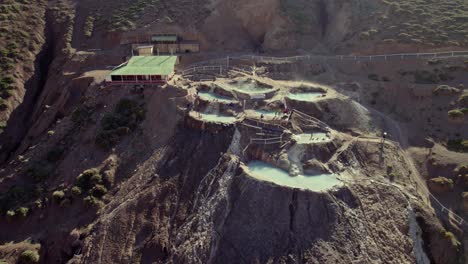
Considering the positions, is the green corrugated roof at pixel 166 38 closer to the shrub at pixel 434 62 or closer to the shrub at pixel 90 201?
the shrub at pixel 90 201

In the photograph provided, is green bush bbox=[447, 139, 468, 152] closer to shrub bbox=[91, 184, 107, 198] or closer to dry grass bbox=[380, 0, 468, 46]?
dry grass bbox=[380, 0, 468, 46]

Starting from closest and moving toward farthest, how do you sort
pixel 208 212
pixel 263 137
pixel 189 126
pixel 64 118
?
pixel 208 212 < pixel 263 137 < pixel 189 126 < pixel 64 118

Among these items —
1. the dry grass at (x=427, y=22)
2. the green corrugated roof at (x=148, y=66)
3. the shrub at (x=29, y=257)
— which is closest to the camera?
the shrub at (x=29, y=257)

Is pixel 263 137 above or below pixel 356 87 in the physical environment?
below

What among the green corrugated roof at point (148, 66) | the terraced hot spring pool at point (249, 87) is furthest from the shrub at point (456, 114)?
the green corrugated roof at point (148, 66)

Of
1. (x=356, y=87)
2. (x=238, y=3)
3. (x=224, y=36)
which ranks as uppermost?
(x=238, y=3)

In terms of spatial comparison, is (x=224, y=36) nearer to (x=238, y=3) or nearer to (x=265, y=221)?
(x=238, y=3)

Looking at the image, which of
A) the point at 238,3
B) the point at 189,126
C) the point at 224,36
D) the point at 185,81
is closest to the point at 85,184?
the point at 189,126
